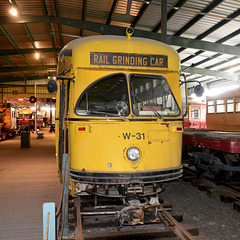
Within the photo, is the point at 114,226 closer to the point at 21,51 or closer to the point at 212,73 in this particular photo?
the point at 212,73

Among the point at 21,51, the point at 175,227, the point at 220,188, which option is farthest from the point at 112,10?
the point at 175,227

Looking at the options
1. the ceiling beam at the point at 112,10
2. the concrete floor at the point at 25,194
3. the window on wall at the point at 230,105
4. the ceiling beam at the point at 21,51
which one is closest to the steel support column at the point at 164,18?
the ceiling beam at the point at 112,10

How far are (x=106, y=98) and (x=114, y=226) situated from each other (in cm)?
224

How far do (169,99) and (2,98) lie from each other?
1566 inches

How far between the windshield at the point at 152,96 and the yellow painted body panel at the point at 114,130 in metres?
0.12

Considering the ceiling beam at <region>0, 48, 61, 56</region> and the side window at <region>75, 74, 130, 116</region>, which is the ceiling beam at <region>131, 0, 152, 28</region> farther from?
the ceiling beam at <region>0, 48, 61, 56</region>

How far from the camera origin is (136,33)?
13531 millimetres

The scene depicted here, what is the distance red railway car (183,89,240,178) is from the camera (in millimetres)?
6699

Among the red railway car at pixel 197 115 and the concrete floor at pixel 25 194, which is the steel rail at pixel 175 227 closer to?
the concrete floor at pixel 25 194

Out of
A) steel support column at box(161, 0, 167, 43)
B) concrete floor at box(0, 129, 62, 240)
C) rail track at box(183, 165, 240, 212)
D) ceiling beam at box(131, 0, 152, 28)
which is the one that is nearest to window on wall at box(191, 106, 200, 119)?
ceiling beam at box(131, 0, 152, 28)

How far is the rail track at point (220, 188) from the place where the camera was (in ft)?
20.2

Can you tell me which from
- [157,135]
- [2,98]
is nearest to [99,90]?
[157,135]

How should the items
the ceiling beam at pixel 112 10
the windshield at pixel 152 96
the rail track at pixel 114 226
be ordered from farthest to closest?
the ceiling beam at pixel 112 10 → the windshield at pixel 152 96 → the rail track at pixel 114 226

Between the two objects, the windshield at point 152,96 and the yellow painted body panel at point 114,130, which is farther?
the windshield at point 152,96
